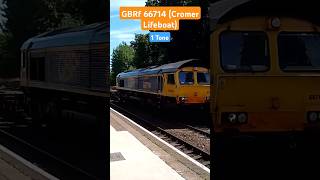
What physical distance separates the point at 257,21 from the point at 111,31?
73 cm

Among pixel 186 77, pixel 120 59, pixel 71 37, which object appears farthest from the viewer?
pixel 71 37

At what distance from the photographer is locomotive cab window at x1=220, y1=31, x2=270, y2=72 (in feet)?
5.48

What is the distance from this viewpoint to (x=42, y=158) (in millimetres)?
2207

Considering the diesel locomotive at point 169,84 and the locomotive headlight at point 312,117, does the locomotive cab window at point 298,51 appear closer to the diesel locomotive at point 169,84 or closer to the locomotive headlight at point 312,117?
the locomotive headlight at point 312,117

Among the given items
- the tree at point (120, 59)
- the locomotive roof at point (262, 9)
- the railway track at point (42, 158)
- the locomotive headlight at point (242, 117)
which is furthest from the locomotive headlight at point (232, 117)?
the railway track at point (42, 158)

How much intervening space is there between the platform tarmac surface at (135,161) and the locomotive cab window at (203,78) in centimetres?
50

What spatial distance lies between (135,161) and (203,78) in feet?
2.03

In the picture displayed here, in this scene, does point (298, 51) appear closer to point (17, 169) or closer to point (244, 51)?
point (244, 51)

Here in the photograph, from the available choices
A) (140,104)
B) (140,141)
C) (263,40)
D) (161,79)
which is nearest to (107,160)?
(140,141)

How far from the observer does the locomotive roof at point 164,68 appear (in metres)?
1.76

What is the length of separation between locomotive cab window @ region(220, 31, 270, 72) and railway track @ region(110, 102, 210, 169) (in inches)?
20.2

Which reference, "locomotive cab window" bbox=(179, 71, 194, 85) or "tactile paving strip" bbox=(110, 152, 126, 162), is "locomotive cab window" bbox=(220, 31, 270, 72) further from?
"tactile paving strip" bbox=(110, 152, 126, 162)

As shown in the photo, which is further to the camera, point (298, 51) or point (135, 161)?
point (135, 161)

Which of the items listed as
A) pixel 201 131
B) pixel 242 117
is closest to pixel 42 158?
pixel 201 131
